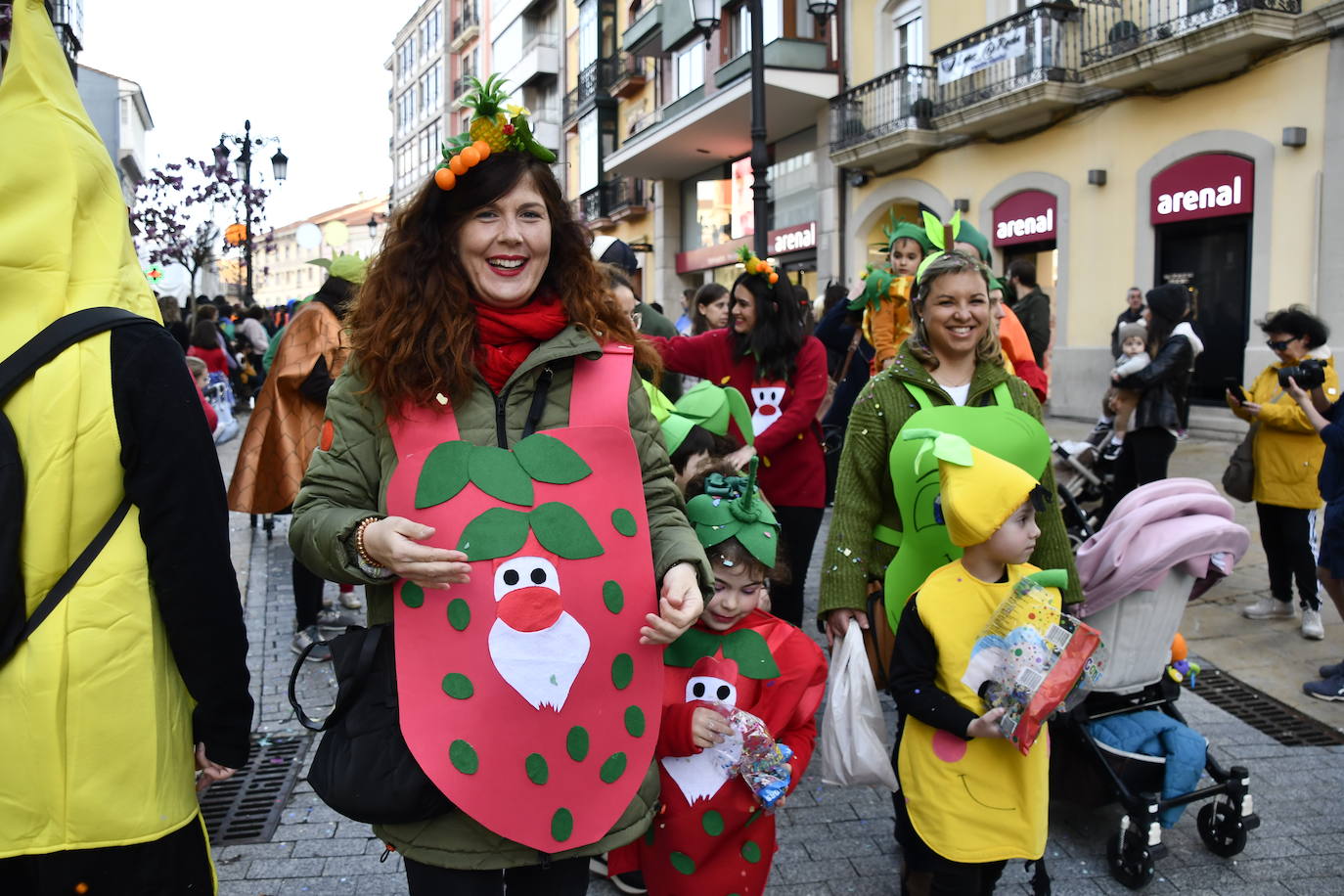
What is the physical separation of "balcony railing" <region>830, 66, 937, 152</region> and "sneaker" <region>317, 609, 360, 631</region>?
14896 millimetres

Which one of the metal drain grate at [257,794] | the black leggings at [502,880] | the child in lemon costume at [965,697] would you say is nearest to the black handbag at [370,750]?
the black leggings at [502,880]

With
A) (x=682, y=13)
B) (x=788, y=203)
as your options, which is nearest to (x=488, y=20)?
(x=682, y=13)

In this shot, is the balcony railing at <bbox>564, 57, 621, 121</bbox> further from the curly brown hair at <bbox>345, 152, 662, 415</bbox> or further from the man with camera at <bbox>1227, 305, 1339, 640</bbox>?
the curly brown hair at <bbox>345, 152, 662, 415</bbox>

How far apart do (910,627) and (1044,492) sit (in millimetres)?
542

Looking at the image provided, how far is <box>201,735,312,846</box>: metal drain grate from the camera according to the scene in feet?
11.9

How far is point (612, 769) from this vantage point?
6.40ft

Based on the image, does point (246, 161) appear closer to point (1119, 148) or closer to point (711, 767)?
point (1119, 148)

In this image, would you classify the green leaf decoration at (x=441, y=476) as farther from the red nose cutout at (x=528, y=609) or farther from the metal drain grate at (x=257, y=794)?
the metal drain grate at (x=257, y=794)

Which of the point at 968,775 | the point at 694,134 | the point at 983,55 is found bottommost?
the point at 968,775

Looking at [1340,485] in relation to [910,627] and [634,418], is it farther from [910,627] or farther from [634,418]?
[634,418]

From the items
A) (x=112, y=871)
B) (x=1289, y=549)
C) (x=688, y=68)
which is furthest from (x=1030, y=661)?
(x=688, y=68)

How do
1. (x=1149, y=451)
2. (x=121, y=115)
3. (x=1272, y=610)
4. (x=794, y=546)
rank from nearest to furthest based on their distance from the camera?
(x=794, y=546) < (x=1272, y=610) < (x=1149, y=451) < (x=121, y=115)

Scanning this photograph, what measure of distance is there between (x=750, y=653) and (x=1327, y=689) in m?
3.34

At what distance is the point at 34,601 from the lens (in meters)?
1.68
